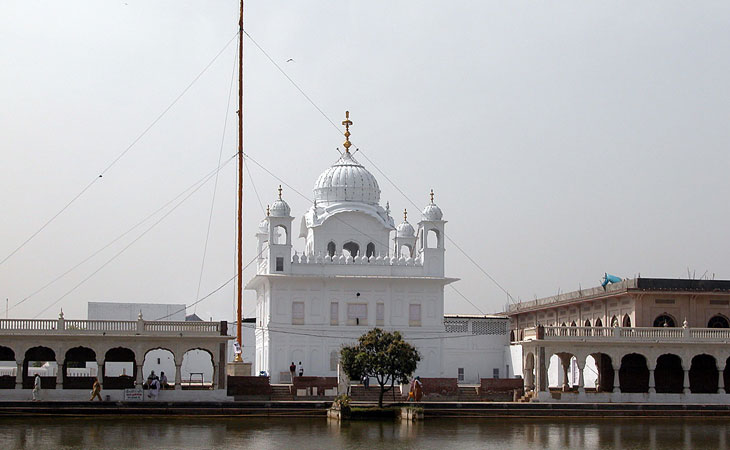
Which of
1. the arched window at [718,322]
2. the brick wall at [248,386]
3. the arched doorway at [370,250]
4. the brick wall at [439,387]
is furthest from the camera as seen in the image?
the arched doorway at [370,250]

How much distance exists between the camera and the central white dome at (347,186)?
175ft

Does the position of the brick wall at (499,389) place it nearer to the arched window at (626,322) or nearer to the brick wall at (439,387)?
the brick wall at (439,387)

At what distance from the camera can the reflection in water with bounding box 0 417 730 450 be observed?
29328 millimetres

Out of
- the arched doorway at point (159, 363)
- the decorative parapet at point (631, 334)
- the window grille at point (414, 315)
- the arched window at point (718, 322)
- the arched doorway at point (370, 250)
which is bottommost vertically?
the arched doorway at point (159, 363)

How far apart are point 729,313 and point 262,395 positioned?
18517 millimetres

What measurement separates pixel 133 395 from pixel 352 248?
53.1 ft

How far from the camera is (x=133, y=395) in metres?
39.3

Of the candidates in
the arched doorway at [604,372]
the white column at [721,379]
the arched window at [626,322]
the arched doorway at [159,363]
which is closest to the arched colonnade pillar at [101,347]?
the arched doorway at [604,372]

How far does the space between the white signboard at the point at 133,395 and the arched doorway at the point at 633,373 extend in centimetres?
1746

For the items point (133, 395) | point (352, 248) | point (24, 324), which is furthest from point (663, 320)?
point (24, 324)

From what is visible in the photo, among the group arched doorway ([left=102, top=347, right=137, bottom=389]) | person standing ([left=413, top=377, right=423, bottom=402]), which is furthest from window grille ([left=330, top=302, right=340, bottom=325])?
arched doorway ([left=102, top=347, right=137, bottom=389])

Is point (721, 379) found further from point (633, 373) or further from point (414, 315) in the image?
point (414, 315)

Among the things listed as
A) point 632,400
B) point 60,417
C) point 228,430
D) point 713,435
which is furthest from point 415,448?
point 632,400

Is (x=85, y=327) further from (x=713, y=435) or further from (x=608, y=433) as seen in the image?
(x=713, y=435)
